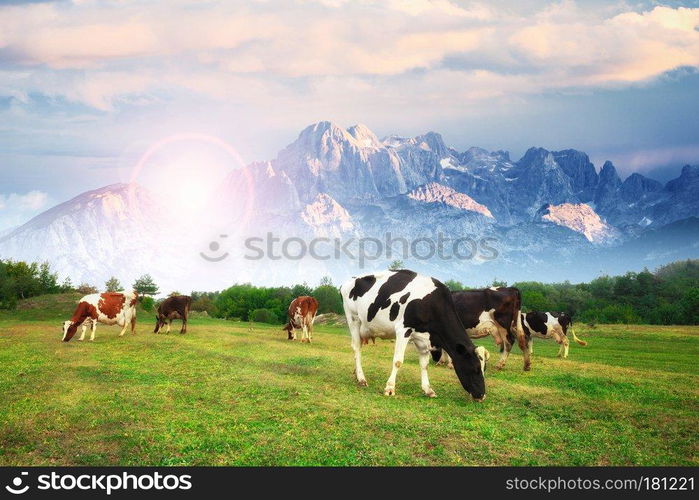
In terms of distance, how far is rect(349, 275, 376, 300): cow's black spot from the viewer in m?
16.0

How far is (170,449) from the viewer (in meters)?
9.15

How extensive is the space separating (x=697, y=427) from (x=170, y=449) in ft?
36.6

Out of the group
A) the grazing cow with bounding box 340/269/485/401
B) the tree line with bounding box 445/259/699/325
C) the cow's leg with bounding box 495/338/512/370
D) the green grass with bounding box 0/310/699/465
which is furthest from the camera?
the tree line with bounding box 445/259/699/325

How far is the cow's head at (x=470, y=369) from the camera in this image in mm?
13734

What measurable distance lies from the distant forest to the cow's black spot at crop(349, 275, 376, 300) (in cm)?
5961

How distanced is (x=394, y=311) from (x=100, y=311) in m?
20.6

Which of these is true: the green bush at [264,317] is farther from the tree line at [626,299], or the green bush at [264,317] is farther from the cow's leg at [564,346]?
the cow's leg at [564,346]

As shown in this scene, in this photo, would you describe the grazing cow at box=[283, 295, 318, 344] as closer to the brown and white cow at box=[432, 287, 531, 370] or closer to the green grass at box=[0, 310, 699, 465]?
the green grass at box=[0, 310, 699, 465]

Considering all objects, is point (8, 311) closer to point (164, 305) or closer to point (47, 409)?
point (164, 305)

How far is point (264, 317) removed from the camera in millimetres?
94625
